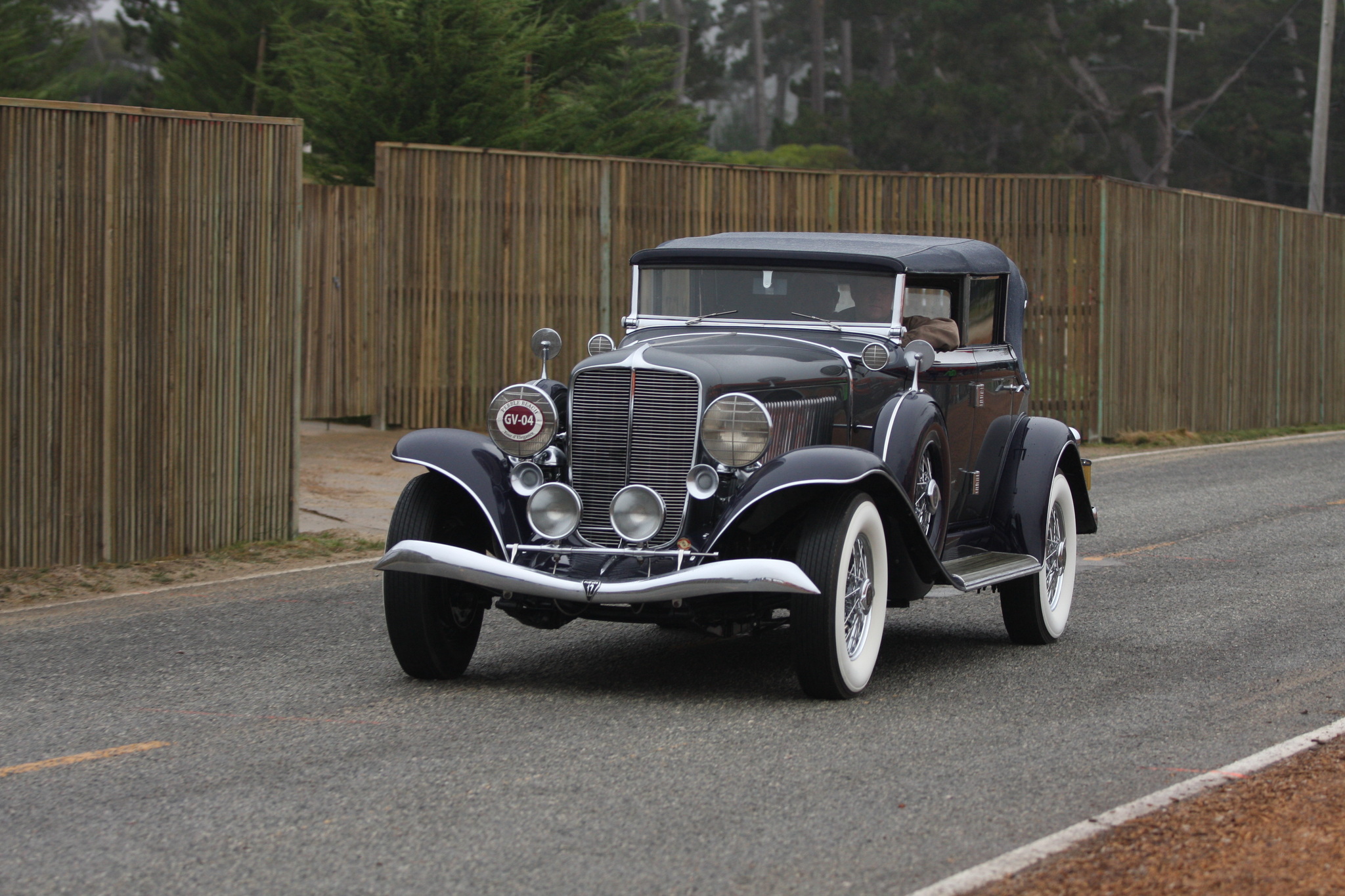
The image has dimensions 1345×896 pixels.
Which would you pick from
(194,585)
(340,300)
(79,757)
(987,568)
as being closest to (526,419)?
(79,757)

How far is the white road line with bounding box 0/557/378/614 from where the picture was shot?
355 inches

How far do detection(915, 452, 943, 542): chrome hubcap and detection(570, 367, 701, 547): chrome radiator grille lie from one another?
3.80ft

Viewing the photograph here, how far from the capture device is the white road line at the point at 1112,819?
13.9ft

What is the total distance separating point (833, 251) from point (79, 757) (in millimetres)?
4164

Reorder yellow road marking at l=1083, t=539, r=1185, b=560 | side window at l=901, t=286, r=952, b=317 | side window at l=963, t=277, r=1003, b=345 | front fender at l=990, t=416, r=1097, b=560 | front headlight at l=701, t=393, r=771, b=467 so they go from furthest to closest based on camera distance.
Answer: yellow road marking at l=1083, t=539, r=1185, b=560, side window at l=963, t=277, r=1003, b=345, front fender at l=990, t=416, r=1097, b=560, side window at l=901, t=286, r=952, b=317, front headlight at l=701, t=393, r=771, b=467

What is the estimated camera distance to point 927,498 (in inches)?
290

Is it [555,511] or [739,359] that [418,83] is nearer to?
[739,359]

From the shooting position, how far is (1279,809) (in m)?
4.88

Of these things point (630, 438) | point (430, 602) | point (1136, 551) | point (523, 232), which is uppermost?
point (523, 232)

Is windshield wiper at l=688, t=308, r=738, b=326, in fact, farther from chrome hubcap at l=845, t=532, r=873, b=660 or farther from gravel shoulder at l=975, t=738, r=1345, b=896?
gravel shoulder at l=975, t=738, r=1345, b=896

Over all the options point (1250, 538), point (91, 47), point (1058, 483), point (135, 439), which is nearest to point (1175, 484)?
point (1250, 538)

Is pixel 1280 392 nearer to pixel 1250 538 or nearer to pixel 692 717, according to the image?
pixel 1250 538

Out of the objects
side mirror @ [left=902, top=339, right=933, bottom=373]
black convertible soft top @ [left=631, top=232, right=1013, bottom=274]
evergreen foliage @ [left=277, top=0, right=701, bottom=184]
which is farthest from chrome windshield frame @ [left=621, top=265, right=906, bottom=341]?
evergreen foliage @ [left=277, top=0, right=701, bottom=184]

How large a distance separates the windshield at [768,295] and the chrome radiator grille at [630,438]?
1.26 meters
